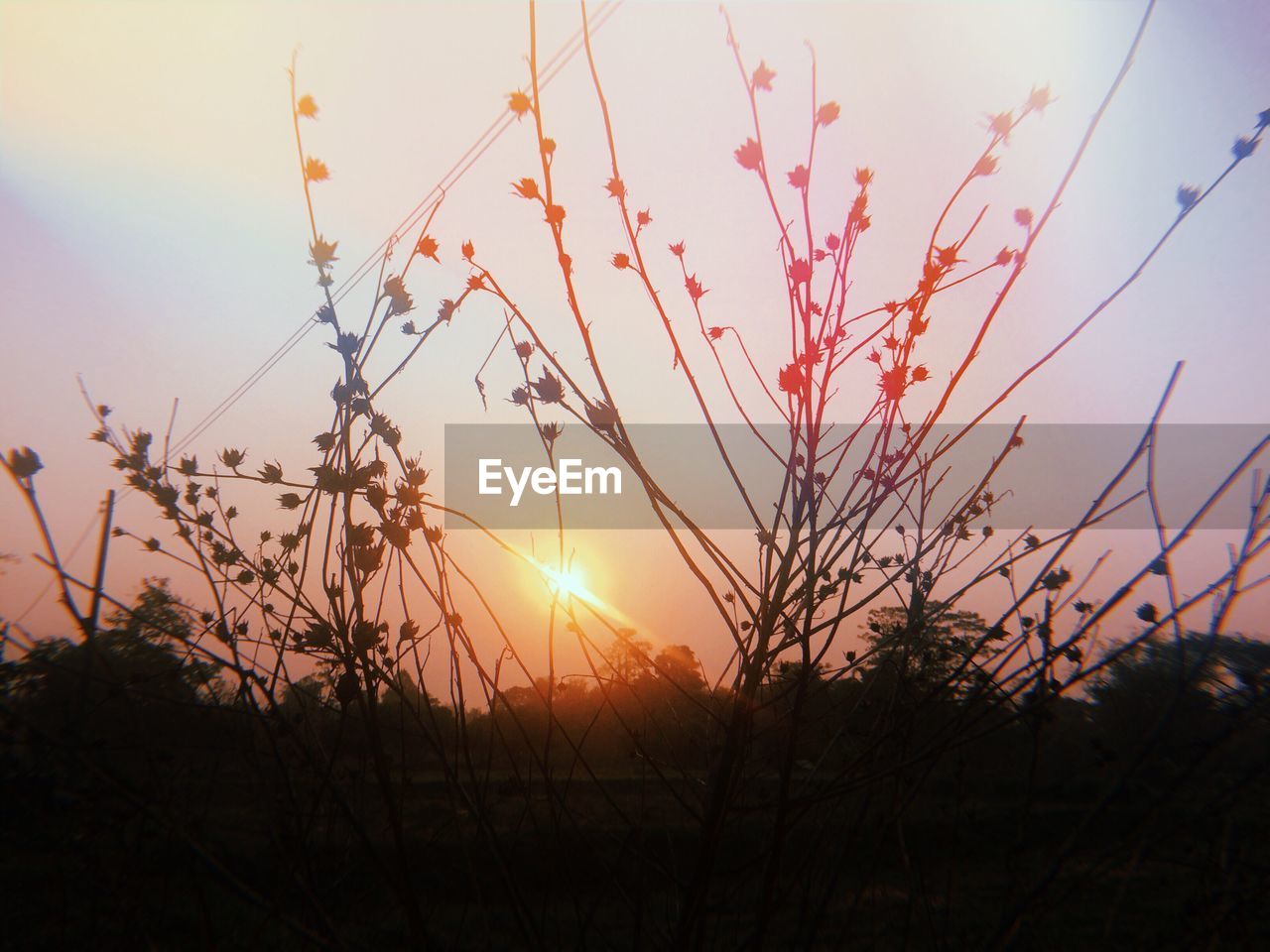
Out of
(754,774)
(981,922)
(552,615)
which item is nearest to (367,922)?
(754,774)

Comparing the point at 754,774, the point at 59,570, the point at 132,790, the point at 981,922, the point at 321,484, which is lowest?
the point at 981,922

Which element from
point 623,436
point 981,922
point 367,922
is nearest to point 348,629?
point 623,436

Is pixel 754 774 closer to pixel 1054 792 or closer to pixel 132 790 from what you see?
pixel 1054 792

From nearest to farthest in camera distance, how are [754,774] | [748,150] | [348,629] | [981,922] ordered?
[348,629], [748,150], [754,774], [981,922]

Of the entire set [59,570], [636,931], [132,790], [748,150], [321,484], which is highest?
[748,150]

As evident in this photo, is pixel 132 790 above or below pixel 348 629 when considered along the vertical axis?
below

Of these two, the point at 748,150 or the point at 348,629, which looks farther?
the point at 748,150

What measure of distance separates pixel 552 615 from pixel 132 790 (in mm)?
740

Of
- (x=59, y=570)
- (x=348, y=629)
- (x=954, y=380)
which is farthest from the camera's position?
(x=954, y=380)

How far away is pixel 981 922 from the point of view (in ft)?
18.4

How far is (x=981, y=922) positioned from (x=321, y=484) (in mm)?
6129

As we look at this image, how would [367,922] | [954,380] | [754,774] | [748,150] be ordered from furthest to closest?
[367,922] → [754,774] → [748,150] → [954,380]

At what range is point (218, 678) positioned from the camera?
2.20 metres

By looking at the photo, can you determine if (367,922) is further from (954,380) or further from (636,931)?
(954,380)
